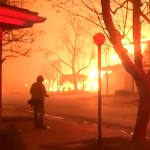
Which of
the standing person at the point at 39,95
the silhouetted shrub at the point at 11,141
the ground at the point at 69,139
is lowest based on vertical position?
the ground at the point at 69,139

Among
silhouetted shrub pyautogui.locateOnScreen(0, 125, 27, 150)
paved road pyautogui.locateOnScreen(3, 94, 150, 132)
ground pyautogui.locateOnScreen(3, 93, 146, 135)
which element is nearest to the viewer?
silhouetted shrub pyautogui.locateOnScreen(0, 125, 27, 150)

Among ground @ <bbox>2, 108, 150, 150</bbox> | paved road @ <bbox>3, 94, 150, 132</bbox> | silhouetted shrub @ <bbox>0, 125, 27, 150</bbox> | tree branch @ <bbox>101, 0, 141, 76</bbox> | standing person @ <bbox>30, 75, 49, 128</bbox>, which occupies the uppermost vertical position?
tree branch @ <bbox>101, 0, 141, 76</bbox>

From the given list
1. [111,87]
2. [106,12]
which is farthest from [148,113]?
[111,87]

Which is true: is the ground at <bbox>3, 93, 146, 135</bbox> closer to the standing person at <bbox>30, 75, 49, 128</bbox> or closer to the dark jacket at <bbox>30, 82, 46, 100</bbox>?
the standing person at <bbox>30, 75, 49, 128</bbox>

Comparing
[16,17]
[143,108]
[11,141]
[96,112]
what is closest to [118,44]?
[143,108]

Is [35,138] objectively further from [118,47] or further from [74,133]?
[118,47]

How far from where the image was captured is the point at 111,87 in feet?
176

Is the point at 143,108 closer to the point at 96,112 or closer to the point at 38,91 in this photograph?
the point at 38,91

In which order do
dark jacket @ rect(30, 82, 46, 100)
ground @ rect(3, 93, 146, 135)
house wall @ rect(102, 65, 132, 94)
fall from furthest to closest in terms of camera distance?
house wall @ rect(102, 65, 132, 94) < ground @ rect(3, 93, 146, 135) < dark jacket @ rect(30, 82, 46, 100)

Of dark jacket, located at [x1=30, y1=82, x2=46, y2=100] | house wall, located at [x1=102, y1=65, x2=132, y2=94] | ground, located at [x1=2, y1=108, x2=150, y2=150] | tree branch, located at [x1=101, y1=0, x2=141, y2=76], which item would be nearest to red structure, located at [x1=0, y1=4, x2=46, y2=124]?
tree branch, located at [x1=101, y1=0, x2=141, y2=76]

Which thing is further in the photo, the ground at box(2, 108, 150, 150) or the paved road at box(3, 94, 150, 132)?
the paved road at box(3, 94, 150, 132)

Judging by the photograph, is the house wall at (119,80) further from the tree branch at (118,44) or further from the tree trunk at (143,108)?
the tree branch at (118,44)

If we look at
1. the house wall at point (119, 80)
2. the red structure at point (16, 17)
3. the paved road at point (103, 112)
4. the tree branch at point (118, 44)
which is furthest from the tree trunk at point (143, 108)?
the house wall at point (119, 80)

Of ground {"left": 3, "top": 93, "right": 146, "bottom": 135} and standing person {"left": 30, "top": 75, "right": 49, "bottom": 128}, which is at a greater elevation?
standing person {"left": 30, "top": 75, "right": 49, "bottom": 128}
